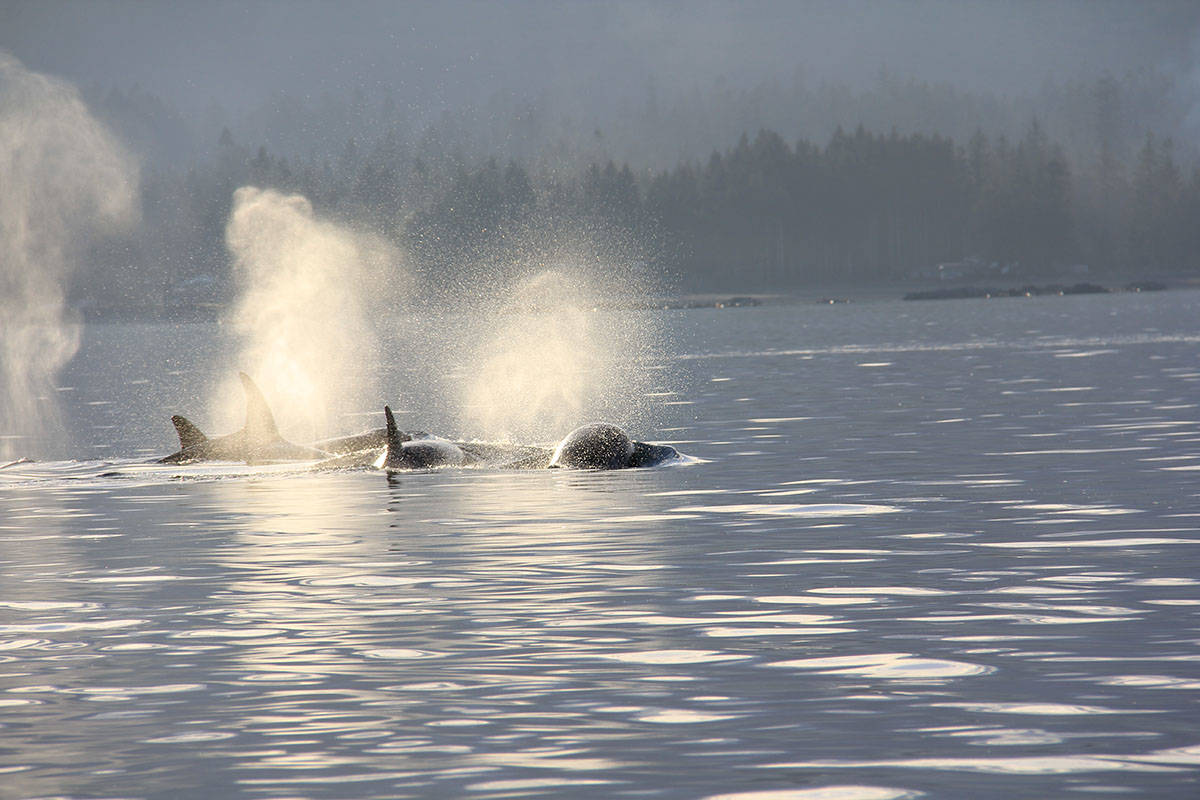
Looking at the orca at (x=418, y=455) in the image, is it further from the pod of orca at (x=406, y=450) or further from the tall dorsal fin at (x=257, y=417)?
the tall dorsal fin at (x=257, y=417)

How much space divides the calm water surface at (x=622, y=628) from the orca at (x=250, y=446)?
1365 millimetres

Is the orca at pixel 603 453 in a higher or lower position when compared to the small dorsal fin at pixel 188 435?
lower

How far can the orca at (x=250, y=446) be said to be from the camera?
36.3 meters

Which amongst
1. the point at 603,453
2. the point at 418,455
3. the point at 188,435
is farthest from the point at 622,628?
the point at 188,435

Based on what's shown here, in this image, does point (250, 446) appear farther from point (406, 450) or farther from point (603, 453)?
point (603, 453)

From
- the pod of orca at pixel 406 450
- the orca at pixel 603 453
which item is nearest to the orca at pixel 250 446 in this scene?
the pod of orca at pixel 406 450

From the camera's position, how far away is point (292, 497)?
29.4 meters

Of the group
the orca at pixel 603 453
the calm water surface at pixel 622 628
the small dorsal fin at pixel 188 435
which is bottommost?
the calm water surface at pixel 622 628

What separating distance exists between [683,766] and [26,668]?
21.5ft

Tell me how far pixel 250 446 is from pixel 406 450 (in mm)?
4123

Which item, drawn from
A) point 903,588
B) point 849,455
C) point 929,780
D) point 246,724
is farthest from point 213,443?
point 929,780

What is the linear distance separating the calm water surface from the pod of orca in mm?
1140

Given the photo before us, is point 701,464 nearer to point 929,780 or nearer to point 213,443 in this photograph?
point 213,443

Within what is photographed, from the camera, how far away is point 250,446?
3666cm
